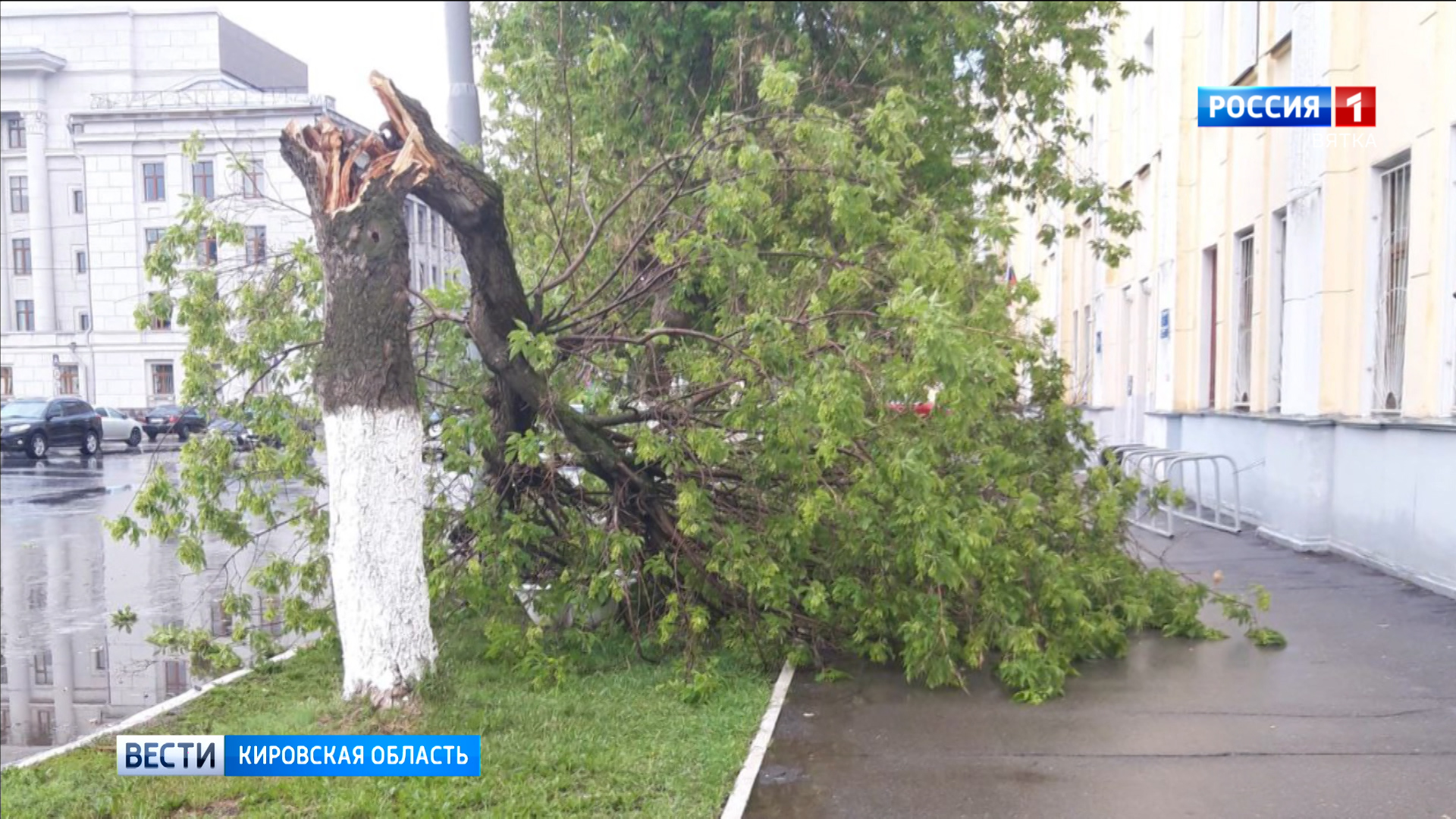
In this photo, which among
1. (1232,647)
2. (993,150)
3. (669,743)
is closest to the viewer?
(669,743)

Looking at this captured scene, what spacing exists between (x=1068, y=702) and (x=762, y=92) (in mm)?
4220

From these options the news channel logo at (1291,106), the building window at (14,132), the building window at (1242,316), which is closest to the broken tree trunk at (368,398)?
the news channel logo at (1291,106)

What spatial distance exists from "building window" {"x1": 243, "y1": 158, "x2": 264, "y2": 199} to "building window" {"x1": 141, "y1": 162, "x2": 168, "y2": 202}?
2.45 m

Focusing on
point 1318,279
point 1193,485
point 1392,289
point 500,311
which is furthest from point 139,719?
point 1193,485

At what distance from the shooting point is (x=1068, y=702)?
264 inches

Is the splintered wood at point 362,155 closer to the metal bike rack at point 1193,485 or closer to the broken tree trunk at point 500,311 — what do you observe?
the broken tree trunk at point 500,311

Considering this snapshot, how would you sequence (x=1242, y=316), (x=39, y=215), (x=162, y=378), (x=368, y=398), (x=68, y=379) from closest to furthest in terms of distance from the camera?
(x=368, y=398) → (x=162, y=378) → (x=1242, y=316) → (x=39, y=215) → (x=68, y=379)

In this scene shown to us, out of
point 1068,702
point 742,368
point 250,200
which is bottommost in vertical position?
point 1068,702

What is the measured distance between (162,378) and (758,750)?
9.18 meters

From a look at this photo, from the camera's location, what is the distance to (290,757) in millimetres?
5184

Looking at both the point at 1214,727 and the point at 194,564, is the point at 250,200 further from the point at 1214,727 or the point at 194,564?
the point at 1214,727

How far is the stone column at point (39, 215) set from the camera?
18.4 metres

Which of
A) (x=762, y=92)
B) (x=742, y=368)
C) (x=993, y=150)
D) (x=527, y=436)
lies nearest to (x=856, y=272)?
(x=742, y=368)

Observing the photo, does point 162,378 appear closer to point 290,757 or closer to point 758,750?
point 290,757
